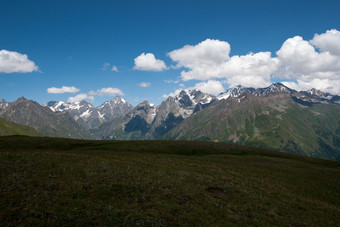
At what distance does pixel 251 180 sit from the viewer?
3853 centimetres

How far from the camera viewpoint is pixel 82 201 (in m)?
21.7

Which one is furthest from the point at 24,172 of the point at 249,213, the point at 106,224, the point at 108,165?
the point at 249,213

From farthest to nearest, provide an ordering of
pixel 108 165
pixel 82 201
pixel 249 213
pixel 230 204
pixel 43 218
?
pixel 108 165, pixel 230 204, pixel 249 213, pixel 82 201, pixel 43 218

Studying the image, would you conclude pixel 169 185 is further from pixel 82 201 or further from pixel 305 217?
pixel 305 217

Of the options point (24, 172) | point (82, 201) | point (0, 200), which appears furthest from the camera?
point (24, 172)

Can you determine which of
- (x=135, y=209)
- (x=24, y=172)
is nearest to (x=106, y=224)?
(x=135, y=209)

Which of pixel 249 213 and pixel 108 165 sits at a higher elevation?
pixel 108 165

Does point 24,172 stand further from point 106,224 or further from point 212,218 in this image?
point 212,218

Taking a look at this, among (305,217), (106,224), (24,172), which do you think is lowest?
(305,217)

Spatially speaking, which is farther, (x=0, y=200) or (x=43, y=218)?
(x=0, y=200)

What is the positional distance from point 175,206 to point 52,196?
13.4m

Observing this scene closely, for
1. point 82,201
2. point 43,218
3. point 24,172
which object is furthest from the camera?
point 24,172

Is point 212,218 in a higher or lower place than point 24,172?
lower

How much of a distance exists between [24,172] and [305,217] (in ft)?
122
